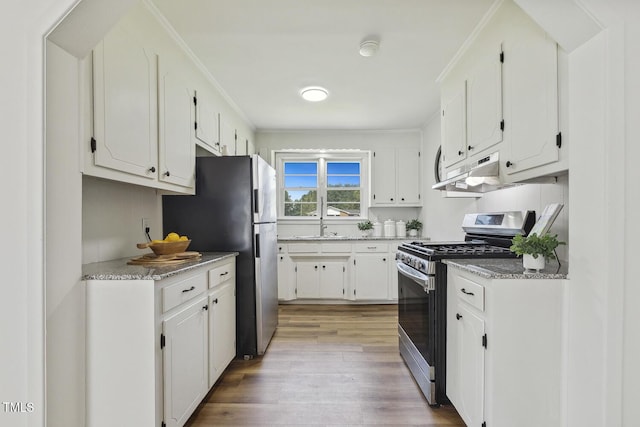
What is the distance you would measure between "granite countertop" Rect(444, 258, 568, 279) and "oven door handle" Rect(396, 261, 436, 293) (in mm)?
153

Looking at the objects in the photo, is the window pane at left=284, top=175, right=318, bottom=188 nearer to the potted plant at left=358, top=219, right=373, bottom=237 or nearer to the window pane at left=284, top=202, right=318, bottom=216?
the window pane at left=284, top=202, right=318, bottom=216

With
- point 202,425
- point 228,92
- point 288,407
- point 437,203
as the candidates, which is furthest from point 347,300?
point 228,92

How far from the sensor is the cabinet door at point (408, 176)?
4574 millimetres

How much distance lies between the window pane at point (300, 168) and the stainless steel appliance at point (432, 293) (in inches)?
102

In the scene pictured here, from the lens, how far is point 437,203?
12.9ft

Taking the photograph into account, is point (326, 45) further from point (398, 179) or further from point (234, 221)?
point (398, 179)

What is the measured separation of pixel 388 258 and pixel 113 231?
10.4 ft

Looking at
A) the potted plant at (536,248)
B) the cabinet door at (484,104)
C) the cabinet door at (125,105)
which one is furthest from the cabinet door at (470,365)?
the cabinet door at (125,105)

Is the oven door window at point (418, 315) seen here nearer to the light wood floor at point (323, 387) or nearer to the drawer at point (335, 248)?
the light wood floor at point (323, 387)

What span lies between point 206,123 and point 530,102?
2.43 m

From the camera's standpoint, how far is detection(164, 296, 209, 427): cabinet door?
154cm

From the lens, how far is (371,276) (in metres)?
4.18

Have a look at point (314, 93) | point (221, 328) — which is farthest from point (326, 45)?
point (221, 328)

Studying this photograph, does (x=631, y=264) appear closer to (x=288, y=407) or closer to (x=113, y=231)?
(x=288, y=407)
